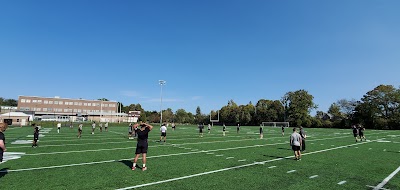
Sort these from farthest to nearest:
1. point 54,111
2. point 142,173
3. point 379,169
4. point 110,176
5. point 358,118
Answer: point 54,111 → point 358,118 → point 379,169 → point 142,173 → point 110,176

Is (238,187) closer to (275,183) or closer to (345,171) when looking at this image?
(275,183)

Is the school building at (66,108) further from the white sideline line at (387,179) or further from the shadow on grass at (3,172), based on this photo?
the white sideline line at (387,179)

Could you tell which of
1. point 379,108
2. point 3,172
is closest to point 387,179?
point 3,172

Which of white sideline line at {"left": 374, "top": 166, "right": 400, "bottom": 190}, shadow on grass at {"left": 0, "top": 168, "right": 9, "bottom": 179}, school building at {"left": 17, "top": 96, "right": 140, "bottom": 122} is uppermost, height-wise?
school building at {"left": 17, "top": 96, "right": 140, "bottom": 122}

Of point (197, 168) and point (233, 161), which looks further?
point (233, 161)

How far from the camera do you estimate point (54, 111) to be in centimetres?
11844

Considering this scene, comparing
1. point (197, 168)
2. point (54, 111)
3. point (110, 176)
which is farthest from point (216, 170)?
point (54, 111)

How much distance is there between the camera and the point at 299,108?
279 ft

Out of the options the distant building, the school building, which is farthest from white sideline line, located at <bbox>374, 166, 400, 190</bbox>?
the distant building

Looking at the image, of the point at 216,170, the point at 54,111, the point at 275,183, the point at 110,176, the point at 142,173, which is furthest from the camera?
the point at 54,111

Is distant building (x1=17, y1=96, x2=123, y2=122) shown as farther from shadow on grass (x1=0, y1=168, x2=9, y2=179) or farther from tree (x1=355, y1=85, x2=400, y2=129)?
shadow on grass (x1=0, y1=168, x2=9, y2=179)

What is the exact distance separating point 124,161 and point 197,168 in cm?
349

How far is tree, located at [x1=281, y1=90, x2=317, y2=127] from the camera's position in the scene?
83.0 metres

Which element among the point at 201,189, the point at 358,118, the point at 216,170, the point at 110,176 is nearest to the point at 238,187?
the point at 201,189
